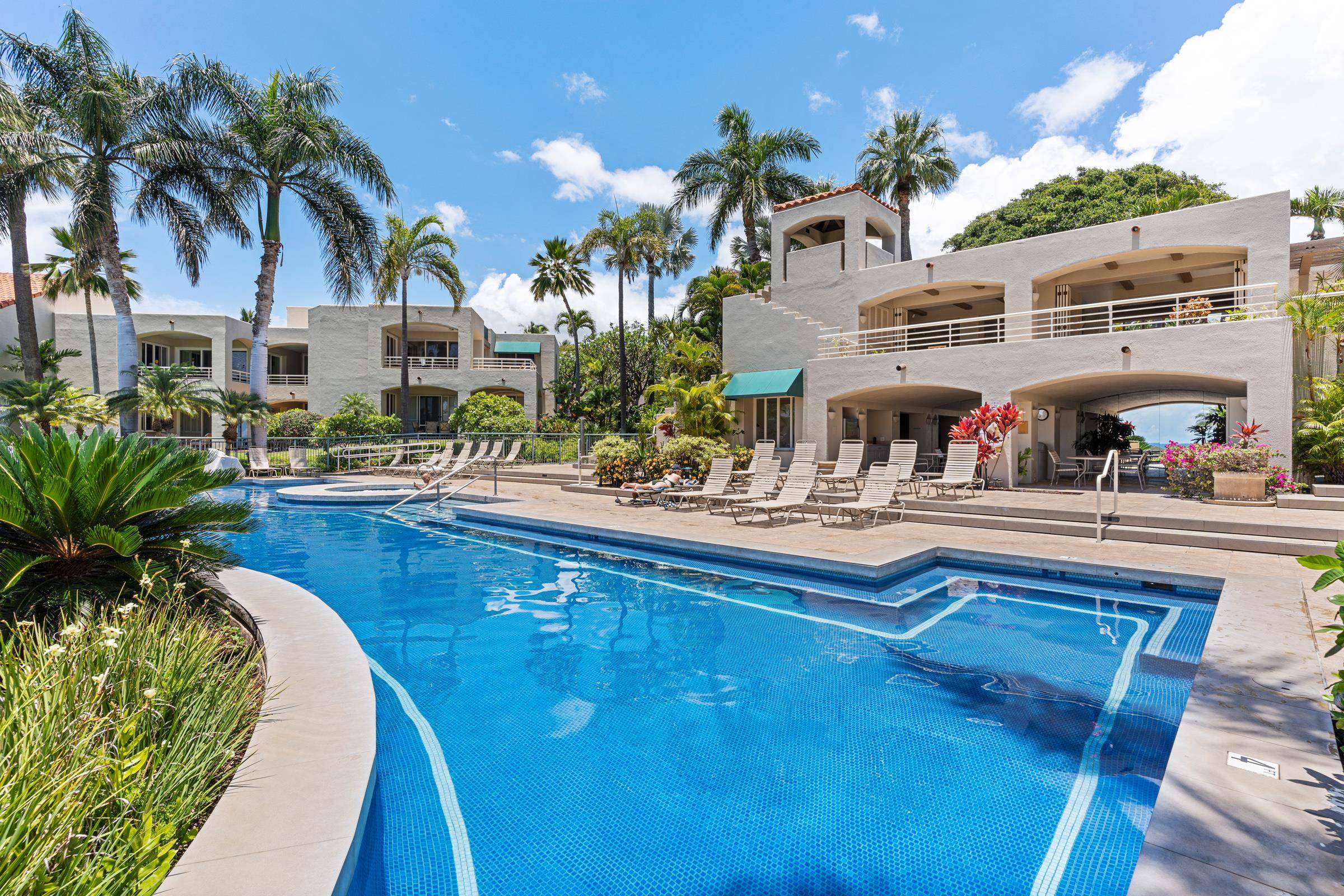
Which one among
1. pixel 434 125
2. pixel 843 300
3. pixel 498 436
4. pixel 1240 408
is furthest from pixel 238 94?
pixel 1240 408

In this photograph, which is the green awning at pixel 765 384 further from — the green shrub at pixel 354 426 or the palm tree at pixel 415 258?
the palm tree at pixel 415 258

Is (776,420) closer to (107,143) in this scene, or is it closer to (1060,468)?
(1060,468)

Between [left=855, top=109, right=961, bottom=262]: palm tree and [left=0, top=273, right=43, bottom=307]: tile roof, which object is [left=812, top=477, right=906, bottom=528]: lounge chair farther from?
[left=0, top=273, right=43, bottom=307]: tile roof

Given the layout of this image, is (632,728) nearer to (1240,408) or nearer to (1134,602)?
(1134,602)

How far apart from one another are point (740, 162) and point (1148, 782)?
26.7 m

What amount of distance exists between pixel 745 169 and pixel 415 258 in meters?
15.3

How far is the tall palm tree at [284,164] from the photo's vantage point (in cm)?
2031

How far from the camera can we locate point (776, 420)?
2189cm

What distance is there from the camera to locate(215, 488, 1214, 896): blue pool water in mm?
3213

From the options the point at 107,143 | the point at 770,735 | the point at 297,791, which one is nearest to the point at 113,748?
the point at 297,791

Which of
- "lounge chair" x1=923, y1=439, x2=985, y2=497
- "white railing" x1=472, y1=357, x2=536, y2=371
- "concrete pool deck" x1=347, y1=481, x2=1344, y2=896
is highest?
"white railing" x1=472, y1=357, x2=536, y2=371

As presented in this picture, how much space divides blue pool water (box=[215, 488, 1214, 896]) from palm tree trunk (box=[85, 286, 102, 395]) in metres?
32.4

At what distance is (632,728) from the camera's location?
15.3ft

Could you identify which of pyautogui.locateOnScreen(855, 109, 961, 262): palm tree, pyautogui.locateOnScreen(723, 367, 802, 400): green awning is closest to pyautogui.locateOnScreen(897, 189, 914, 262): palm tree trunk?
pyautogui.locateOnScreen(855, 109, 961, 262): palm tree
